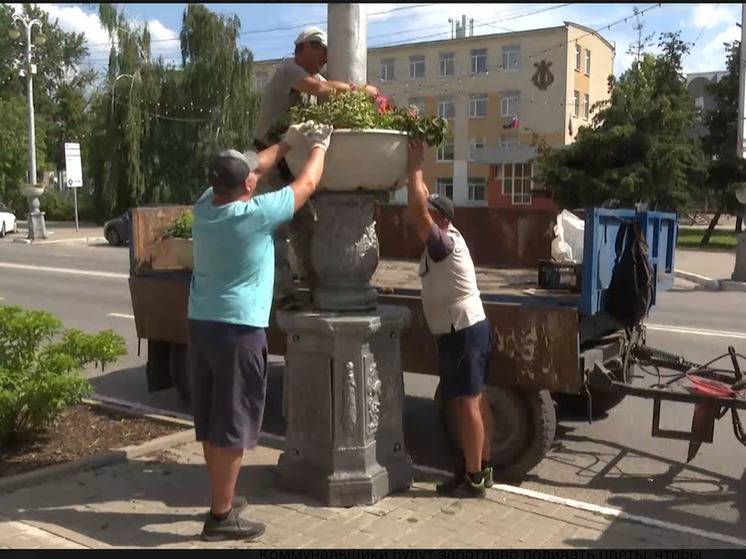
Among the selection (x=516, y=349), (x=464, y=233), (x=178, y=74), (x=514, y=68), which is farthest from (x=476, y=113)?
(x=516, y=349)

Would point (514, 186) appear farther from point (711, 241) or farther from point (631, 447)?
point (631, 447)

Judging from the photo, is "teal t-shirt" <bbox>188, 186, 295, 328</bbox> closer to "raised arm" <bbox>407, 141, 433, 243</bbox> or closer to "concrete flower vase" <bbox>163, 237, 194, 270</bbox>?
"raised arm" <bbox>407, 141, 433, 243</bbox>

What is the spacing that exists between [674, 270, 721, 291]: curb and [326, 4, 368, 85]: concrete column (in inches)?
550

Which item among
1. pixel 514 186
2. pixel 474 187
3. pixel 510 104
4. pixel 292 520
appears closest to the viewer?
pixel 292 520

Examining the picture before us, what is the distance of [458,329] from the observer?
4711 millimetres

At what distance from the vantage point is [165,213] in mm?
7465

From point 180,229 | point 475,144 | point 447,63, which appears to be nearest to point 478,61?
point 447,63

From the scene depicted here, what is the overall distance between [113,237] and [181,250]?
21351 mm

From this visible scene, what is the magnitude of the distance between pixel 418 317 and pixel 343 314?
985 millimetres

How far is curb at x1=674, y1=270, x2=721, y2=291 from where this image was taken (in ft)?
56.3

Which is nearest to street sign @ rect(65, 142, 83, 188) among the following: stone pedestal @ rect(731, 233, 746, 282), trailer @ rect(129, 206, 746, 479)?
stone pedestal @ rect(731, 233, 746, 282)

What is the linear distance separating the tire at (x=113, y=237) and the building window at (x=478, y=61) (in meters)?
31.4

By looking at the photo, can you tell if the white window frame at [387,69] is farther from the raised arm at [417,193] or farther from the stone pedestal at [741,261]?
the raised arm at [417,193]

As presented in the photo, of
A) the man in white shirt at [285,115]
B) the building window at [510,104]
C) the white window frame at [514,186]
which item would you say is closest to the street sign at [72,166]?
the white window frame at [514,186]
